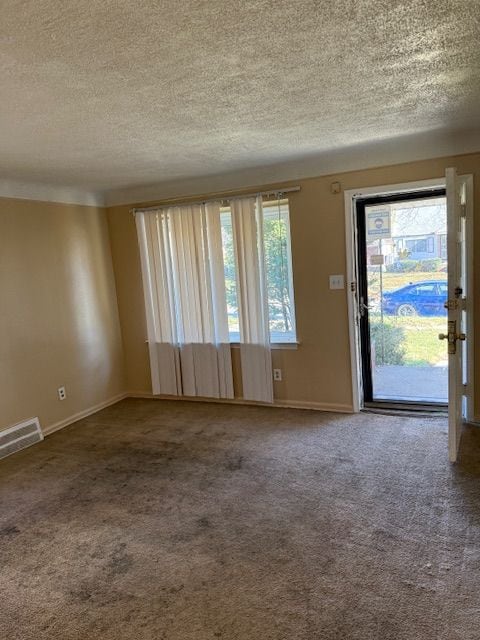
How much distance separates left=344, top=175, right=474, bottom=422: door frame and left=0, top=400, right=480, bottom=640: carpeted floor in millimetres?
343

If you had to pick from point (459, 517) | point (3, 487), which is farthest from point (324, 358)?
point (3, 487)

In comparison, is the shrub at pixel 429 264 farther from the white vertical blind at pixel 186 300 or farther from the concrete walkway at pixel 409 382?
the white vertical blind at pixel 186 300

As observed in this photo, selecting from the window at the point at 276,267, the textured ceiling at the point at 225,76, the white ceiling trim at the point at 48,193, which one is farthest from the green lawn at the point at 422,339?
the white ceiling trim at the point at 48,193

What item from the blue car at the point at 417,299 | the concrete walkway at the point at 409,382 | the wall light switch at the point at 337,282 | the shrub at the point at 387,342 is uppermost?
the wall light switch at the point at 337,282

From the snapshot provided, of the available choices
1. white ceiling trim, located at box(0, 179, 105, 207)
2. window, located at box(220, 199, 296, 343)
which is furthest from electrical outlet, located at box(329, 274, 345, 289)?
white ceiling trim, located at box(0, 179, 105, 207)

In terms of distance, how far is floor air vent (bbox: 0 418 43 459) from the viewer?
365cm

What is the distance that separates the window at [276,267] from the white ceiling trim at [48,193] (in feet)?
4.85

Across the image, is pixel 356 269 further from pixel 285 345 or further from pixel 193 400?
pixel 193 400

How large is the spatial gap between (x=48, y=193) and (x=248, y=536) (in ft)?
11.5

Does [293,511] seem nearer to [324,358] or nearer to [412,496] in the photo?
[412,496]

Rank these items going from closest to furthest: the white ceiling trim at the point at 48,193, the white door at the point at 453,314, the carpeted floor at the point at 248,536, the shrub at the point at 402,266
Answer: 1. the carpeted floor at the point at 248,536
2. the white door at the point at 453,314
3. the white ceiling trim at the point at 48,193
4. the shrub at the point at 402,266

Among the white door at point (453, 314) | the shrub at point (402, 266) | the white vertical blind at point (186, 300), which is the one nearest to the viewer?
the white door at point (453, 314)

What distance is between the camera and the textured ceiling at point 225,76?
144 centimetres

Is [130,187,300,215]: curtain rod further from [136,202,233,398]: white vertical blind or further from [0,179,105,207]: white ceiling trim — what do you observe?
[0,179,105,207]: white ceiling trim
